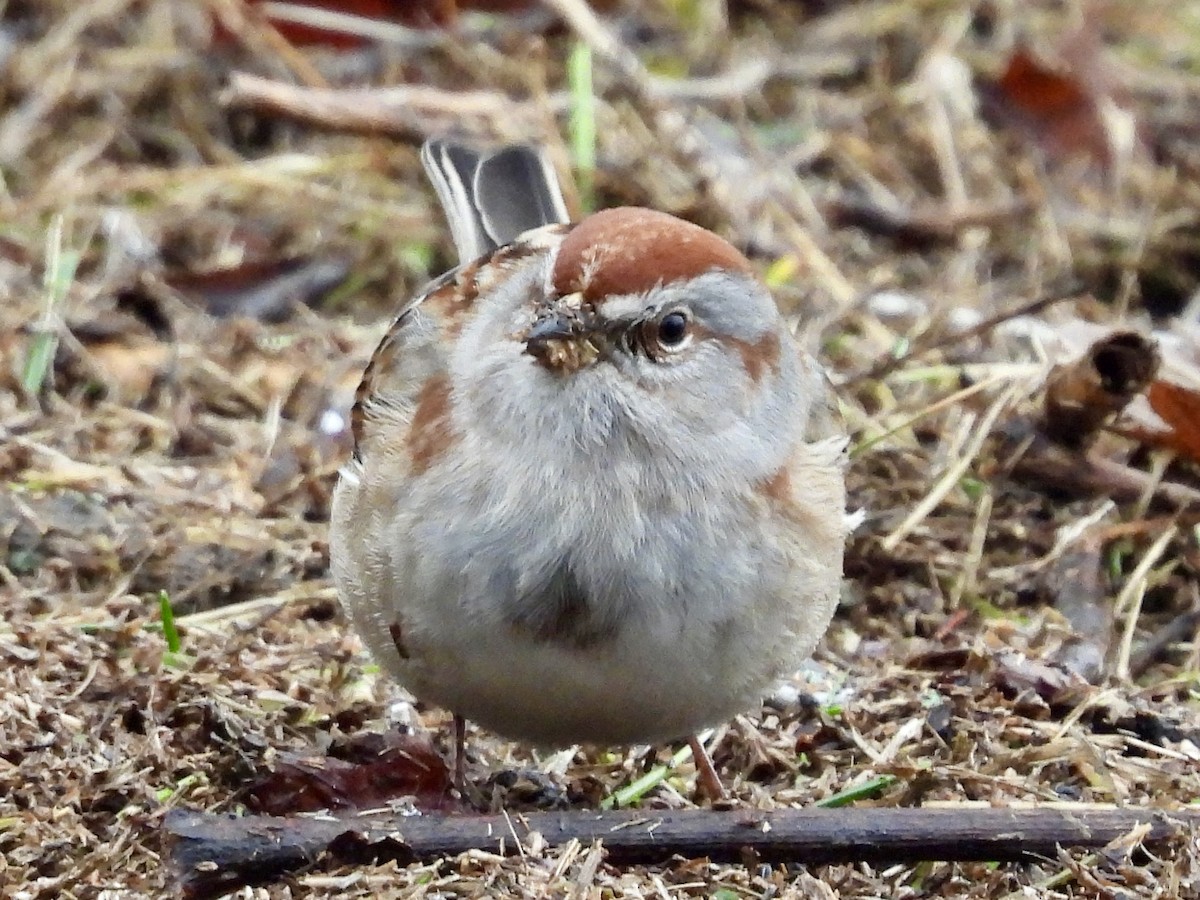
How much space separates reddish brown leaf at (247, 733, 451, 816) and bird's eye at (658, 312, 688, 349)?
0.84 metres

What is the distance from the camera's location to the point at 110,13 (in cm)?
609

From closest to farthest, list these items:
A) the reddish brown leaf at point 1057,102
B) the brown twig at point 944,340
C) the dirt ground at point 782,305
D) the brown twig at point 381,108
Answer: the dirt ground at point 782,305
the brown twig at point 944,340
the brown twig at point 381,108
the reddish brown leaf at point 1057,102

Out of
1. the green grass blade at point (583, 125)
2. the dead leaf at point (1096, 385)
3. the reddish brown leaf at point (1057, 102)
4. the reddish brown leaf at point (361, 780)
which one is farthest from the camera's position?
the reddish brown leaf at point (1057, 102)

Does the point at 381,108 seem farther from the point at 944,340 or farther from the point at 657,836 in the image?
the point at 657,836

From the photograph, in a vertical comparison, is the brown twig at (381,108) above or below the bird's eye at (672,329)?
below

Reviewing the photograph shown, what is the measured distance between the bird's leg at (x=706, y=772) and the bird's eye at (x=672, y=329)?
0.71 metres

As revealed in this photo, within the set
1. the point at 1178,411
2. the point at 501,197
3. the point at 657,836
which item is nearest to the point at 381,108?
the point at 501,197

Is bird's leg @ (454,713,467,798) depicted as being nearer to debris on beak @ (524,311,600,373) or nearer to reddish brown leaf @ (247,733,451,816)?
reddish brown leaf @ (247,733,451,816)

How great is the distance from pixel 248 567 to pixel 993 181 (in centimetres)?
300

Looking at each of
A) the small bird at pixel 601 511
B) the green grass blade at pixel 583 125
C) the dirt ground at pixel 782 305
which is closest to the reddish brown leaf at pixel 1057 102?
the dirt ground at pixel 782 305

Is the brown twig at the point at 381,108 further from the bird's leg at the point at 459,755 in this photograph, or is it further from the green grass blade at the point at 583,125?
the bird's leg at the point at 459,755

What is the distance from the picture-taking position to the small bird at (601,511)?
9.26ft

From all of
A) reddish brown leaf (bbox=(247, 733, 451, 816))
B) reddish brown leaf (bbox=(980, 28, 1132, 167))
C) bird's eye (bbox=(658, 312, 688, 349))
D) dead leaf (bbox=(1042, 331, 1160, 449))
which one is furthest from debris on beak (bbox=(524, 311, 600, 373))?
reddish brown leaf (bbox=(980, 28, 1132, 167))

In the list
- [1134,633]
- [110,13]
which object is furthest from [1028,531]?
[110,13]
